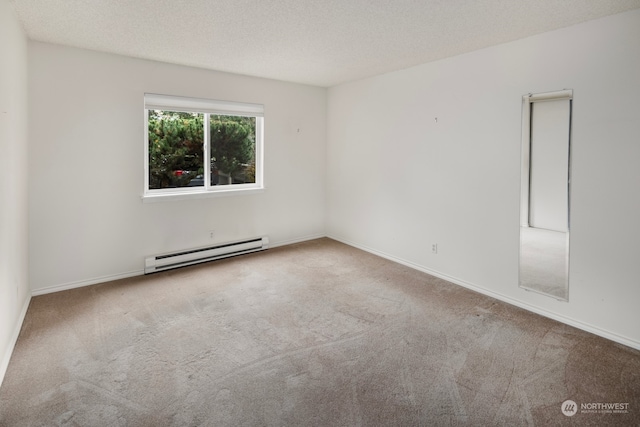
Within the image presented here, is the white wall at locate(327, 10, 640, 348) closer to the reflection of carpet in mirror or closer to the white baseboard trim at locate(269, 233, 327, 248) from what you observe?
the reflection of carpet in mirror

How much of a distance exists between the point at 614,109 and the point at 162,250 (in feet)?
14.8

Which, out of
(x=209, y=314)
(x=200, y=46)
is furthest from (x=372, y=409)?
(x=200, y=46)

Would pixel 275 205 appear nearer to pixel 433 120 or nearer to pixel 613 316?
pixel 433 120

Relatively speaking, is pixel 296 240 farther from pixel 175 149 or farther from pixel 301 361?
pixel 301 361

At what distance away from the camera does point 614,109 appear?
2.62 m

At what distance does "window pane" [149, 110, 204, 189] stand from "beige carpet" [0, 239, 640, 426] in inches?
52.7

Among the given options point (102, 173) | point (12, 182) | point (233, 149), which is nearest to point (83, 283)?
point (102, 173)

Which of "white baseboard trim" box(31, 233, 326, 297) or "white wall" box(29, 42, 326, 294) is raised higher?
"white wall" box(29, 42, 326, 294)

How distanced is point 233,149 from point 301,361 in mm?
3206

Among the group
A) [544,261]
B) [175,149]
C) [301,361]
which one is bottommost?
[301,361]

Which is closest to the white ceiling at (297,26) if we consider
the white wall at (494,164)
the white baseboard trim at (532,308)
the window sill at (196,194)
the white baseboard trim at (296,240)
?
the white wall at (494,164)

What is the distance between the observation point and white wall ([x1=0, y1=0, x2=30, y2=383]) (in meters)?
2.35

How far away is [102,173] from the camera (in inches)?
148

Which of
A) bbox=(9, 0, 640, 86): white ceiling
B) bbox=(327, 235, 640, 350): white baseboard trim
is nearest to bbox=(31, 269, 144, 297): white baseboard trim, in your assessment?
bbox=(9, 0, 640, 86): white ceiling
